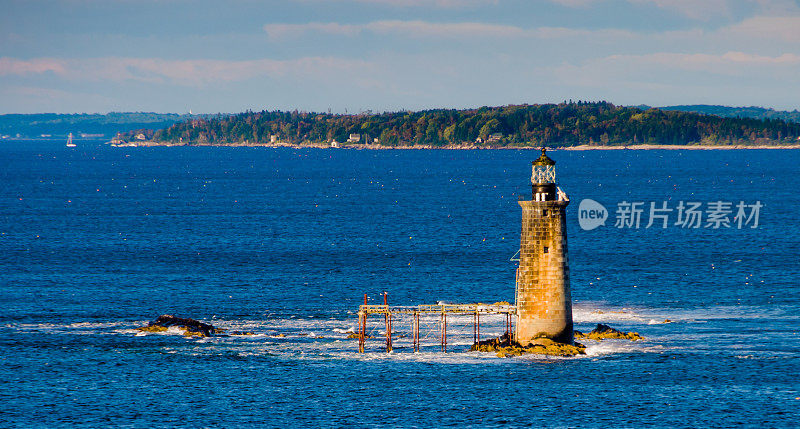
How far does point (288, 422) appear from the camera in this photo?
5194 cm

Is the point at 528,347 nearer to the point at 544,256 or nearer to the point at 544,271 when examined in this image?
the point at 544,271

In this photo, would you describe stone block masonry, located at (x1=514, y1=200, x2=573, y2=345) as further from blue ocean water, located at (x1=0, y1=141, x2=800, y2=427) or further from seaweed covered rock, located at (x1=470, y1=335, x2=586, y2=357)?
blue ocean water, located at (x1=0, y1=141, x2=800, y2=427)

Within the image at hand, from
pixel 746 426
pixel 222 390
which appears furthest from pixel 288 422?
pixel 746 426

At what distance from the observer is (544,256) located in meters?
58.4

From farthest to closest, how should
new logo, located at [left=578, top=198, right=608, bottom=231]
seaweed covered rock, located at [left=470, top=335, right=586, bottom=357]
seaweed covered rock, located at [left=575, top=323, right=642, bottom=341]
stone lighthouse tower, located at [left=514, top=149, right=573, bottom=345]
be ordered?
new logo, located at [left=578, top=198, right=608, bottom=231]
seaweed covered rock, located at [left=575, top=323, right=642, bottom=341]
seaweed covered rock, located at [left=470, top=335, right=586, bottom=357]
stone lighthouse tower, located at [left=514, top=149, right=573, bottom=345]

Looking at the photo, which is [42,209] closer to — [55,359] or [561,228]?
[55,359]

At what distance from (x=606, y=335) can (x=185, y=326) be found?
29.9 m

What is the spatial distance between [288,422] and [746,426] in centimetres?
2374

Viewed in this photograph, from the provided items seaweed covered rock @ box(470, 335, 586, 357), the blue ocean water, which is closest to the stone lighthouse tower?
seaweed covered rock @ box(470, 335, 586, 357)

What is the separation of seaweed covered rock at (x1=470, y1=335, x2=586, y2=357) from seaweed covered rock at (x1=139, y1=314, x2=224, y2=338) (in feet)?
64.7

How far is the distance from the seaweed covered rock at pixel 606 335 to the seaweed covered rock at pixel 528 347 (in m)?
3.80

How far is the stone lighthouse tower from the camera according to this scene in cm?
5828

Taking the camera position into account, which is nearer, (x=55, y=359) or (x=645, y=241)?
(x=55, y=359)

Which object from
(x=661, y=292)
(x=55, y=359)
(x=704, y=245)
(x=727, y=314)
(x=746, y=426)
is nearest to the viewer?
(x=746, y=426)
